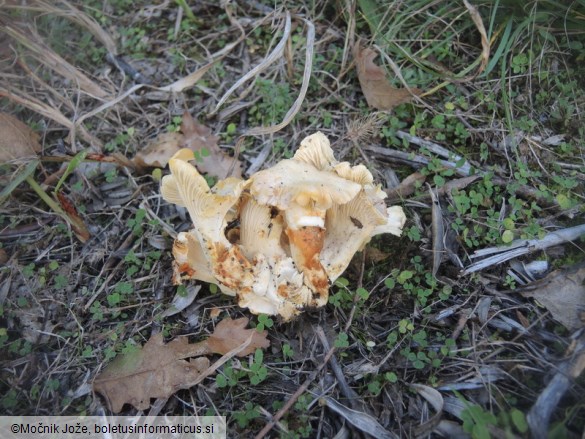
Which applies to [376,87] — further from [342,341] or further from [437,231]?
[342,341]

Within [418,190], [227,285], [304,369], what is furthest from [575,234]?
[227,285]

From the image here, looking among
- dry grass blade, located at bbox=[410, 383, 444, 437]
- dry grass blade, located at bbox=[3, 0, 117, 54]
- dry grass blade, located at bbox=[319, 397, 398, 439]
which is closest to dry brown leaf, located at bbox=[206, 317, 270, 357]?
dry grass blade, located at bbox=[319, 397, 398, 439]

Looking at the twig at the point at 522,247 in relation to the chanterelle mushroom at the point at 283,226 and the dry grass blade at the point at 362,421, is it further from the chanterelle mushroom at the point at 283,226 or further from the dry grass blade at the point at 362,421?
the dry grass blade at the point at 362,421

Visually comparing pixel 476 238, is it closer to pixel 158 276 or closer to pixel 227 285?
pixel 227 285

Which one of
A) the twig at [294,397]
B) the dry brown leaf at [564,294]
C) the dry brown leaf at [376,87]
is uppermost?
the dry brown leaf at [376,87]

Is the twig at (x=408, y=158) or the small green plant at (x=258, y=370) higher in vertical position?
A: the twig at (x=408, y=158)

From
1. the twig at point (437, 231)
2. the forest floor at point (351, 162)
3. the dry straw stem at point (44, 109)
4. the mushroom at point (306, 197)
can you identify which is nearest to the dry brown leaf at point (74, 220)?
the forest floor at point (351, 162)
